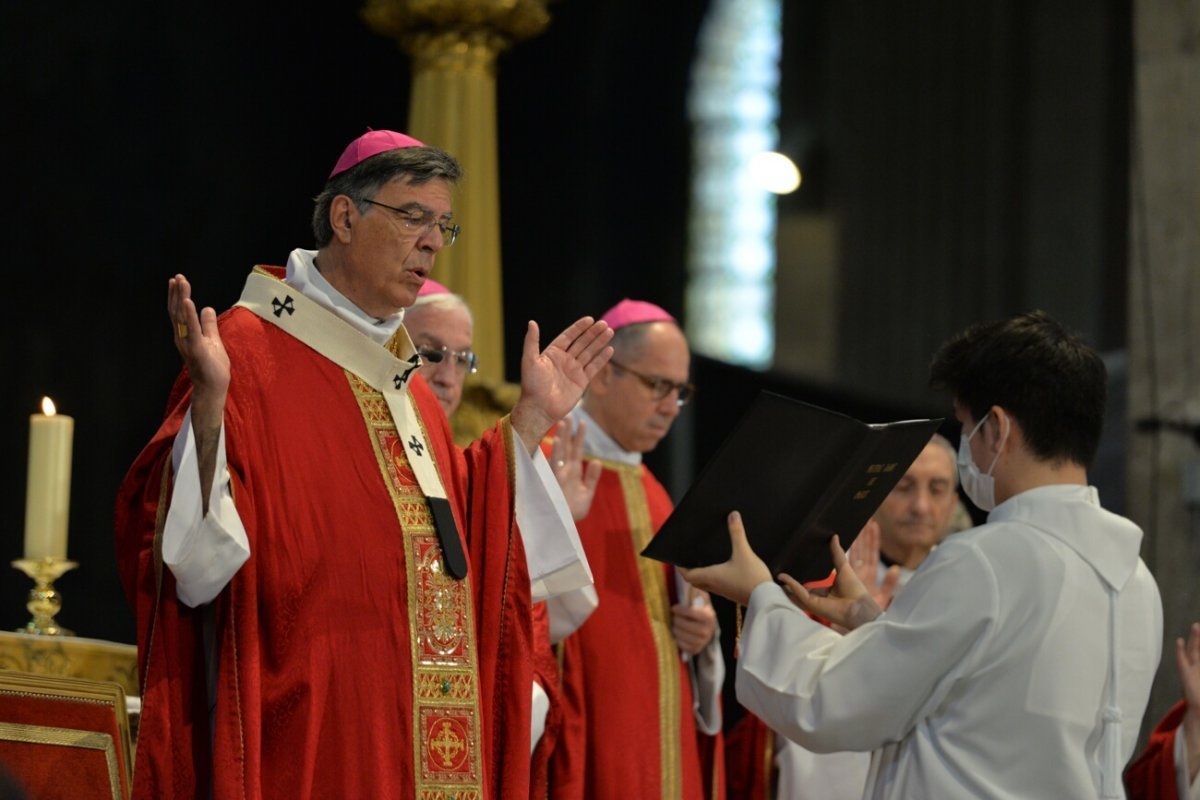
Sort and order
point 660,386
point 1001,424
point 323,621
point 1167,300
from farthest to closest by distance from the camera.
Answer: point 1167,300 → point 660,386 → point 323,621 → point 1001,424

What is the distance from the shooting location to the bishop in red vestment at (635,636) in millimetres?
5035

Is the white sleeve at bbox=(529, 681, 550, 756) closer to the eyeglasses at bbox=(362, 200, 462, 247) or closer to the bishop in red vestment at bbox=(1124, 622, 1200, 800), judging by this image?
the eyeglasses at bbox=(362, 200, 462, 247)

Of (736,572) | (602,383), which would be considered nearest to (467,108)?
(602,383)

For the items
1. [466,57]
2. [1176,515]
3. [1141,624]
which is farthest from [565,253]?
[1141,624]

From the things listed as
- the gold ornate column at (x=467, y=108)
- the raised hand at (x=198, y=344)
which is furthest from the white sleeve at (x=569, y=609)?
the gold ornate column at (x=467, y=108)

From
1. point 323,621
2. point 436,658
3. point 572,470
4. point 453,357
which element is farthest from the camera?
point 453,357

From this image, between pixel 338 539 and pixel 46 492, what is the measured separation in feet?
3.05

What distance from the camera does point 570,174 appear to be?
8.05 m

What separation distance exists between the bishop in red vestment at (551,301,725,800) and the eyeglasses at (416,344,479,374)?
2.07ft

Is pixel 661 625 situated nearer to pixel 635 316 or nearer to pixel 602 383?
pixel 602 383

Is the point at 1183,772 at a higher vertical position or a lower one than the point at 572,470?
lower

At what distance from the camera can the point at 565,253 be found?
7.95 m

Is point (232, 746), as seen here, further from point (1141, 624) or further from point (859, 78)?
point (859, 78)

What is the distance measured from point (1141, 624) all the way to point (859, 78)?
8.64 m
